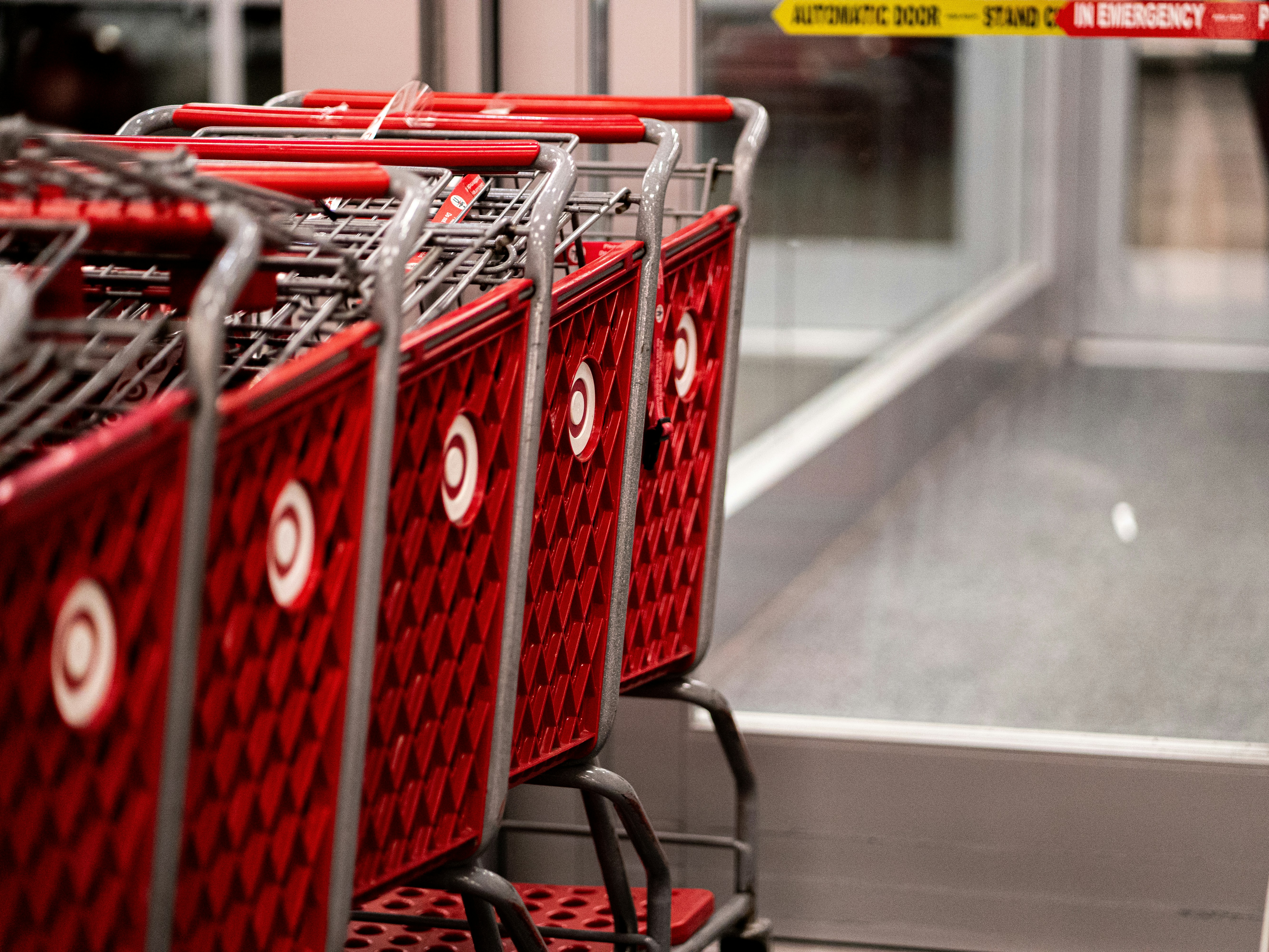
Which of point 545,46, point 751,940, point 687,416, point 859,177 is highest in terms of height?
point 545,46

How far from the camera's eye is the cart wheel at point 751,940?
9.17ft

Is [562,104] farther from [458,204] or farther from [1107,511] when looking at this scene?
[1107,511]

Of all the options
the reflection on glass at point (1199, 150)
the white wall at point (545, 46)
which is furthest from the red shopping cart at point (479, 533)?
the reflection on glass at point (1199, 150)

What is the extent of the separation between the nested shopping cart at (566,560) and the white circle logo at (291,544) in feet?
0.83

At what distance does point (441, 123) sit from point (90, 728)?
1080mm

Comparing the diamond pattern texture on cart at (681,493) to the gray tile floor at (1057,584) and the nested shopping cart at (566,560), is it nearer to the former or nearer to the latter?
the nested shopping cart at (566,560)

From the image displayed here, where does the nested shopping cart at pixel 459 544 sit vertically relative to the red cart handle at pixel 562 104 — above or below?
below

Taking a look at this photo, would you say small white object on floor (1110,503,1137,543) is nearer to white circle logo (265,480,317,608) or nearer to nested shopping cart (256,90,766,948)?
nested shopping cart (256,90,766,948)

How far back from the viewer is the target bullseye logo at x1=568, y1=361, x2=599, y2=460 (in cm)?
211

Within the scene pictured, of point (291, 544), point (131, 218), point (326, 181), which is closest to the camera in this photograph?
point (131, 218)

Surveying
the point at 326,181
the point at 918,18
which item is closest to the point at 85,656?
the point at 326,181

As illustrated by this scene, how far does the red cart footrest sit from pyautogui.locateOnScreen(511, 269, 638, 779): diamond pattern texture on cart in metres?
0.45

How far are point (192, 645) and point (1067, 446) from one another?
2198 millimetres

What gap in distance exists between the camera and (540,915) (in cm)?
266
